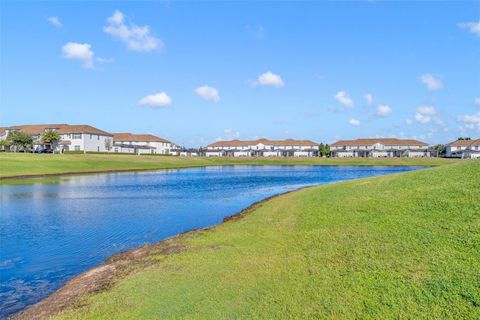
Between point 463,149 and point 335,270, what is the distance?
590 feet

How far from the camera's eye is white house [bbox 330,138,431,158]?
17362 cm

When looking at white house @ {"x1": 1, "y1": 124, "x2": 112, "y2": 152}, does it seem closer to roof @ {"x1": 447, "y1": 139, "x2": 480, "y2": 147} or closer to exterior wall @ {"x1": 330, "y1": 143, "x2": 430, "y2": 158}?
exterior wall @ {"x1": 330, "y1": 143, "x2": 430, "y2": 158}

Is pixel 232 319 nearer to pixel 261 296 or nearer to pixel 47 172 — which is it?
pixel 261 296

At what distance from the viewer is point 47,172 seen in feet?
214

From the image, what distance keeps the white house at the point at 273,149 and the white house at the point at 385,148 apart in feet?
41.3

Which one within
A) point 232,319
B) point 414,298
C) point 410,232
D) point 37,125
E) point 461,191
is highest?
point 37,125

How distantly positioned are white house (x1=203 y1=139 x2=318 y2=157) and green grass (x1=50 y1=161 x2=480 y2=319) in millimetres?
169141

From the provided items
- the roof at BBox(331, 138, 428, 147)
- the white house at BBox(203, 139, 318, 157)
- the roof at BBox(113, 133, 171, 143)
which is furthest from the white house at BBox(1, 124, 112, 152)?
the roof at BBox(331, 138, 428, 147)

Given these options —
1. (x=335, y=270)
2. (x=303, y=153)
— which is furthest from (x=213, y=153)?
(x=335, y=270)

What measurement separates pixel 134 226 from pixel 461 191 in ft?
59.8

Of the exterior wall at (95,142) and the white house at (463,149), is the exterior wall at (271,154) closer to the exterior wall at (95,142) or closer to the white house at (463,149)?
the white house at (463,149)

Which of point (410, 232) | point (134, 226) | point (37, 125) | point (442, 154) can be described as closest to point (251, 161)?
point (37, 125)

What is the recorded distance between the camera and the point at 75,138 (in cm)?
11850

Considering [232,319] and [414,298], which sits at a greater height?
[414,298]
